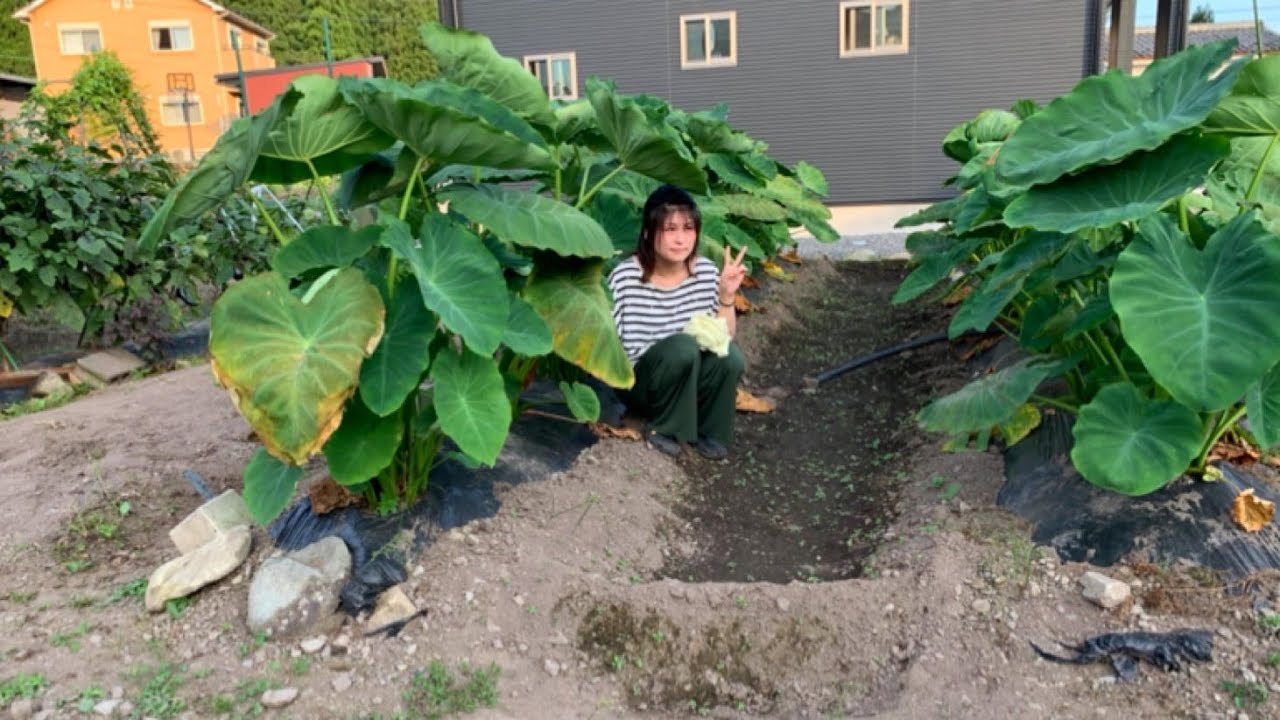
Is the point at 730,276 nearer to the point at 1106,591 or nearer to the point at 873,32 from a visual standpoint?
the point at 1106,591

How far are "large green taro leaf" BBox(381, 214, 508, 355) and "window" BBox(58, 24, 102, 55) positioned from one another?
30.6m

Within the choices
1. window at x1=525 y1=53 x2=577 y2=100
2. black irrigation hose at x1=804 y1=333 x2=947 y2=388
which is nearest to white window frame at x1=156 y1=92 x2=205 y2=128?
window at x1=525 y1=53 x2=577 y2=100

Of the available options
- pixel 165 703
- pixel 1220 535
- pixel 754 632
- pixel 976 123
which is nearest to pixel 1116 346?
pixel 1220 535

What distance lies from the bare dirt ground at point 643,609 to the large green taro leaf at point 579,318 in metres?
0.42

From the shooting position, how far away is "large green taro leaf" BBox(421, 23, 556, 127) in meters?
2.60

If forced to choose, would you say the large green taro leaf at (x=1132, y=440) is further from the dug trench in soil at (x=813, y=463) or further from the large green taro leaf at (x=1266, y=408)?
the dug trench in soil at (x=813, y=463)

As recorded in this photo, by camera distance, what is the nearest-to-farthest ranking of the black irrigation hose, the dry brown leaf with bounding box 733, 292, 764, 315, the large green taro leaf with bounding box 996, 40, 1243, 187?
the large green taro leaf with bounding box 996, 40, 1243, 187
the black irrigation hose
the dry brown leaf with bounding box 733, 292, 764, 315

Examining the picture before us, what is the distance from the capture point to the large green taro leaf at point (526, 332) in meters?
2.28

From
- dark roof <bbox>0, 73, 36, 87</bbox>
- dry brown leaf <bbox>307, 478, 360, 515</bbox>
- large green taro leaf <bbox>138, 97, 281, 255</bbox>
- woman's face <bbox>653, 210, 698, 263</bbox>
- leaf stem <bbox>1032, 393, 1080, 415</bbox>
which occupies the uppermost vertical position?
dark roof <bbox>0, 73, 36, 87</bbox>

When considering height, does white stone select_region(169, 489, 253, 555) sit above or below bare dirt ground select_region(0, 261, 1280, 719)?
above

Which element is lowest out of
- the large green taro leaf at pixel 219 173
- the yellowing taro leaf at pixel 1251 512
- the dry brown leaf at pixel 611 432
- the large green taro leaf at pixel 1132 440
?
the dry brown leaf at pixel 611 432

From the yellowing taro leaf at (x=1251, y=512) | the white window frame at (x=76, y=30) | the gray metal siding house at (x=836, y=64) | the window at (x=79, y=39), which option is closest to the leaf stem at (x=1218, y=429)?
the yellowing taro leaf at (x=1251, y=512)

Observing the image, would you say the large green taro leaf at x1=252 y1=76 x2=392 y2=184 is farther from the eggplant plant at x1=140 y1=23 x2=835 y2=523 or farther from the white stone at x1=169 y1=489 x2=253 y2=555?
the white stone at x1=169 y1=489 x2=253 y2=555

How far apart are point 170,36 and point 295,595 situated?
29943mm
